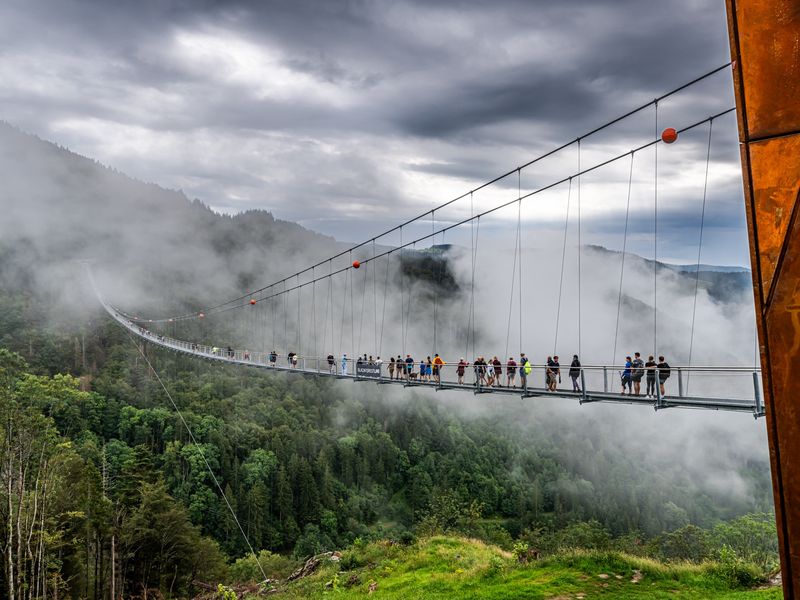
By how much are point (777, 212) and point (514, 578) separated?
12334 mm

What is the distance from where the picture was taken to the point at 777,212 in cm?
195

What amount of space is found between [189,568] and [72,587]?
646cm

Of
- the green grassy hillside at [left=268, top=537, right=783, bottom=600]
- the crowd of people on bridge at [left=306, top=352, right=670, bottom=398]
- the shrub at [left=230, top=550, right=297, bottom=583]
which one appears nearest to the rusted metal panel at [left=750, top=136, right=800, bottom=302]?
the crowd of people on bridge at [left=306, top=352, right=670, bottom=398]

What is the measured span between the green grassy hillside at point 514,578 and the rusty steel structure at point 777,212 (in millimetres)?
9930

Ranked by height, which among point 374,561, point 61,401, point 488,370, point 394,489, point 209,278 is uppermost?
point 209,278

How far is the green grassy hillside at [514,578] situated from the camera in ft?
35.9

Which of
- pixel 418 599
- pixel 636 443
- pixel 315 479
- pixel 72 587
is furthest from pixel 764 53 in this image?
pixel 636 443

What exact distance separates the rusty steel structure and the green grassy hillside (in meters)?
9.93

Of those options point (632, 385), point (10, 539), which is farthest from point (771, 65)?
point (10, 539)

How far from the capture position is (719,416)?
108500 mm

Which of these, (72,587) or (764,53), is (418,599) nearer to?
(764,53)

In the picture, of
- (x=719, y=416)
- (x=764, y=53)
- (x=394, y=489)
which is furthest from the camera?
(x=719, y=416)

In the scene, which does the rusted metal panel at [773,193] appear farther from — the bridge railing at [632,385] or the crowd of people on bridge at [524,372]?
the crowd of people on bridge at [524,372]

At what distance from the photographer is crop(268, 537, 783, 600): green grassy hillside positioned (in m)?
11.0
